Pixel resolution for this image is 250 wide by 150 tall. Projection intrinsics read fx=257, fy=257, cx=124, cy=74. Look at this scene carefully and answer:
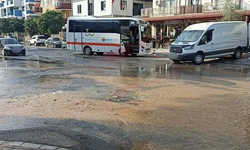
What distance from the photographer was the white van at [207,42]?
16469 mm

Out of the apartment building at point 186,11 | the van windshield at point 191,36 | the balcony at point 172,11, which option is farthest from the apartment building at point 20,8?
the van windshield at point 191,36

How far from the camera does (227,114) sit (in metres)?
6.46

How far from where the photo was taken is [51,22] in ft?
157

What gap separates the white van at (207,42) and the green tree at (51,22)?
35495 mm

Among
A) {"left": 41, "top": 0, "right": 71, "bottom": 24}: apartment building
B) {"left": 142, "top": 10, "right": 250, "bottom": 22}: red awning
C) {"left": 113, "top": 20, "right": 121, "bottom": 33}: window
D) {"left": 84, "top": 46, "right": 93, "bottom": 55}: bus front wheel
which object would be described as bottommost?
{"left": 84, "top": 46, "right": 93, "bottom": 55}: bus front wheel

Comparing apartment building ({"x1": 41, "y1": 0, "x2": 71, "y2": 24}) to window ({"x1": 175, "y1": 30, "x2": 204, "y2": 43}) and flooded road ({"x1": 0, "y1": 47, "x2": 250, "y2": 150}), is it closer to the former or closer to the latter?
window ({"x1": 175, "y1": 30, "x2": 204, "y2": 43})

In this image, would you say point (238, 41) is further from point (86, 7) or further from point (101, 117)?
point (86, 7)

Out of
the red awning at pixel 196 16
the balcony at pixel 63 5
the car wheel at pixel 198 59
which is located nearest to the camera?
the car wheel at pixel 198 59

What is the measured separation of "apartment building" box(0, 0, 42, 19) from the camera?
65.5 metres

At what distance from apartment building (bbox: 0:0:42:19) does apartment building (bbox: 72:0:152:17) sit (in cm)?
2355

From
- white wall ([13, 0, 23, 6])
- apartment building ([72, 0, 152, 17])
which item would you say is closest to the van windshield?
apartment building ([72, 0, 152, 17])

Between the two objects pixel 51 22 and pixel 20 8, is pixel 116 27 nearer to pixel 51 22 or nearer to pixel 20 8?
pixel 51 22

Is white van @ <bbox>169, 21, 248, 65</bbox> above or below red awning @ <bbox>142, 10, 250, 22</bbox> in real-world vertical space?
below

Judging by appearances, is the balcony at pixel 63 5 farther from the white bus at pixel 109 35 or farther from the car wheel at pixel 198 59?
the car wheel at pixel 198 59
